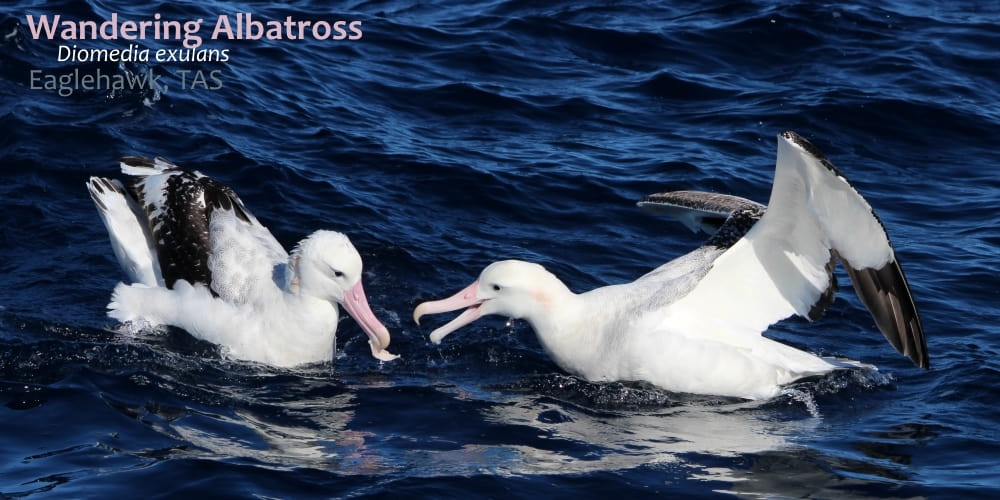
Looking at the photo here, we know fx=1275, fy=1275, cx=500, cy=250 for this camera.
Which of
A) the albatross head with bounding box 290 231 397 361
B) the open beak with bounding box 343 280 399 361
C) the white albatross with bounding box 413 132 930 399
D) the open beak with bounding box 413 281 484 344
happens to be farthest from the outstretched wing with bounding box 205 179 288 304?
the white albatross with bounding box 413 132 930 399

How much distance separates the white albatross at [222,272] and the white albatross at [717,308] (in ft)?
2.43

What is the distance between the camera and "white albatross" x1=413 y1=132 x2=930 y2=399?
27.0ft

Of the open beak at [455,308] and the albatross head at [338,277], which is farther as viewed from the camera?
the albatross head at [338,277]

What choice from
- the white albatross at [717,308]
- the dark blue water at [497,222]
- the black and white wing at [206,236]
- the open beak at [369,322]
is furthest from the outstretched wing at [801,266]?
the black and white wing at [206,236]

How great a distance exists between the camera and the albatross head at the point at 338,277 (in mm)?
8242

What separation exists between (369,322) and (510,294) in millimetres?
939

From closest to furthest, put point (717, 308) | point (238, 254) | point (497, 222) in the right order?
point (717, 308) < point (238, 254) < point (497, 222)

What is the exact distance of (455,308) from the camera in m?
8.34

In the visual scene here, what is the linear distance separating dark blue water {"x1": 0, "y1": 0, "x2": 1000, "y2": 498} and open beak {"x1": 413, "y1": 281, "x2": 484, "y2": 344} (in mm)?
362

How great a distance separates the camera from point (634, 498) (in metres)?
6.52

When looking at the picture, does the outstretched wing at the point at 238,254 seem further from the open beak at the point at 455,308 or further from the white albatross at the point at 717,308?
the white albatross at the point at 717,308

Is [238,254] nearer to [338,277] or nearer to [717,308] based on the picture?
[338,277]

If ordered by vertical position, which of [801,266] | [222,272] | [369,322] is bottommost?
[369,322]

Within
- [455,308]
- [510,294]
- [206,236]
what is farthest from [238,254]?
[510,294]
